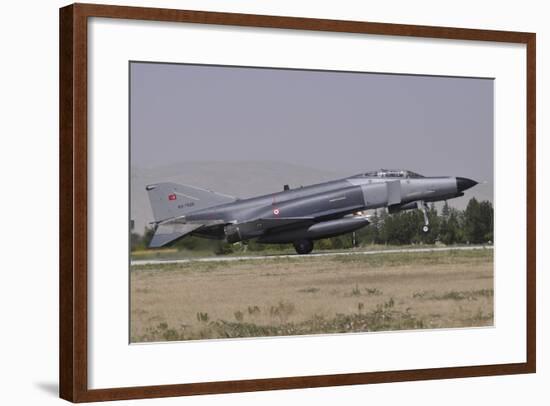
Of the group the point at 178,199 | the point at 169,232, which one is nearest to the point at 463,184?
the point at 178,199

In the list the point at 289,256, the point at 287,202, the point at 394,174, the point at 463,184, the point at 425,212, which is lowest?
the point at 289,256

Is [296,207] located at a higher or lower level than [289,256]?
higher

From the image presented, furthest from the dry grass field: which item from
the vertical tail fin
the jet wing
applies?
the vertical tail fin

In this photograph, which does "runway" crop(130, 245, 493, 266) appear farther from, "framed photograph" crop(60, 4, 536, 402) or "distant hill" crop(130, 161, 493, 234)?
"distant hill" crop(130, 161, 493, 234)

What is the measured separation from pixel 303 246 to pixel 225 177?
4.02 ft

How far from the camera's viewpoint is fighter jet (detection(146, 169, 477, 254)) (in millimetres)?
13469

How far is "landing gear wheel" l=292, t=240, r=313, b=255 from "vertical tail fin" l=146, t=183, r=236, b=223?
92cm

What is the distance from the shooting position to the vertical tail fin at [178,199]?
13.2 metres

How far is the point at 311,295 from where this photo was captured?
13.9 metres

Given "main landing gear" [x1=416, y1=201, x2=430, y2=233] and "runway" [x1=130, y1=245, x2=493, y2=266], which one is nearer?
"runway" [x1=130, y1=245, x2=493, y2=266]

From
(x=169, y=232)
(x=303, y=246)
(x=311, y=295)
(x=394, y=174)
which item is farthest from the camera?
(x=394, y=174)

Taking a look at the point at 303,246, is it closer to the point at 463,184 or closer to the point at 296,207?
the point at 296,207

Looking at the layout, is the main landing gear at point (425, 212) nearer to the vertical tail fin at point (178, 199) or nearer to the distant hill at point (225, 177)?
the distant hill at point (225, 177)

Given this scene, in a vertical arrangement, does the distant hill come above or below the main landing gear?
above
